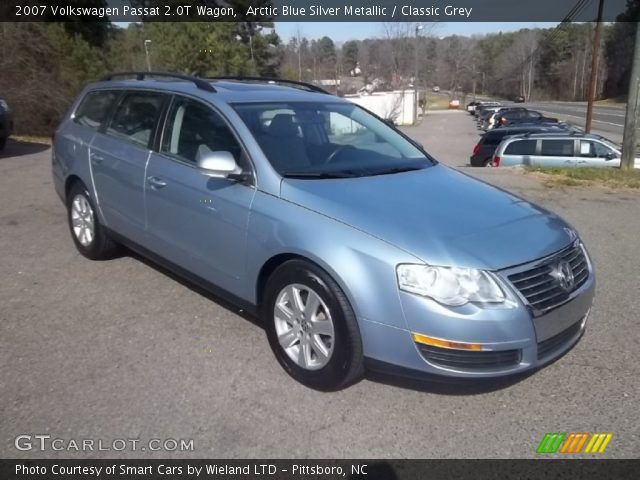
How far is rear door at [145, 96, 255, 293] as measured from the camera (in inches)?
132

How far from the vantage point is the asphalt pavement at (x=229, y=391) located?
8.59 feet

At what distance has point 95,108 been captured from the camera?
503 centimetres

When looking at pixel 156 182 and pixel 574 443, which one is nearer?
pixel 574 443

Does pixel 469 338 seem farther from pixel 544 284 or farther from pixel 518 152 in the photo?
pixel 518 152

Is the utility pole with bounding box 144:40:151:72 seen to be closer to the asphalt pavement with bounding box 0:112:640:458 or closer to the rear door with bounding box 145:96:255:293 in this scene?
the asphalt pavement with bounding box 0:112:640:458

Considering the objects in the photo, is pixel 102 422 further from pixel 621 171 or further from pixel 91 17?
pixel 91 17

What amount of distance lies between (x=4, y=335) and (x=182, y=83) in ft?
7.37

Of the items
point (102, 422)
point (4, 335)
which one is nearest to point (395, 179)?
point (102, 422)

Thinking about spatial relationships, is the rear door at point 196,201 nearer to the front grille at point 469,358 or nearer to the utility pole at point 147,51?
the front grille at point 469,358

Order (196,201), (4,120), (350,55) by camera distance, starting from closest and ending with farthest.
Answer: (196,201) < (4,120) < (350,55)

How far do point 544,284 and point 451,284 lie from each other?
0.55m

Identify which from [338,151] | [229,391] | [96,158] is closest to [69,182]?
[96,158]

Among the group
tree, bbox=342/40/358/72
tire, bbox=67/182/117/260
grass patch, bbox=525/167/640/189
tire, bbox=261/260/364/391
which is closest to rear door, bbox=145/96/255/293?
tire, bbox=261/260/364/391

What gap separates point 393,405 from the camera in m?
2.89
